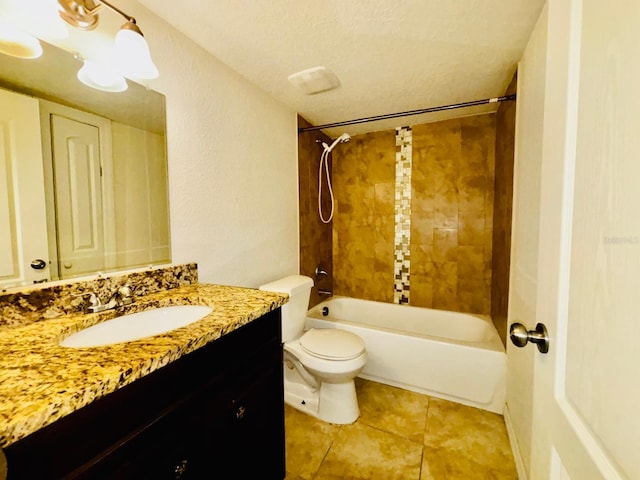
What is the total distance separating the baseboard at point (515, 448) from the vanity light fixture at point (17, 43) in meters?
2.51

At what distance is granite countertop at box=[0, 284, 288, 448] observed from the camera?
0.42m

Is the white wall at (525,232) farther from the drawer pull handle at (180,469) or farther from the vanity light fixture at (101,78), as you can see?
the vanity light fixture at (101,78)

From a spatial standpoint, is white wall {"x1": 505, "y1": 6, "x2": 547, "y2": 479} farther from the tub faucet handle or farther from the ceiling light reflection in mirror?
the ceiling light reflection in mirror

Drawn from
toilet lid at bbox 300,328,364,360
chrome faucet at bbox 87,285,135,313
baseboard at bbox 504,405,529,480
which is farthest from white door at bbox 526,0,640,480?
chrome faucet at bbox 87,285,135,313

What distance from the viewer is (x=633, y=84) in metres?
0.36

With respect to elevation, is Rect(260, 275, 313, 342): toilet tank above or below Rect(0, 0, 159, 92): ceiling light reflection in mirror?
below

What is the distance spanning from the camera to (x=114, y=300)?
978 mm

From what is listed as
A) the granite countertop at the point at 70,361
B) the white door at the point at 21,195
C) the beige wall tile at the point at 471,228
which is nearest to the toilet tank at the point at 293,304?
the granite countertop at the point at 70,361

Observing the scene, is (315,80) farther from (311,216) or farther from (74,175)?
(74,175)

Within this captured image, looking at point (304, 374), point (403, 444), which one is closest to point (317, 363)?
point (304, 374)

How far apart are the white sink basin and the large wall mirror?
249 millimetres

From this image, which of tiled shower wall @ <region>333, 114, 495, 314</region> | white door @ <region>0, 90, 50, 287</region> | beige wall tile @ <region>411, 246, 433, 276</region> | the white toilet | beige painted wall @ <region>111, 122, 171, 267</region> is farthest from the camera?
beige wall tile @ <region>411, 246, 433, 276</region>

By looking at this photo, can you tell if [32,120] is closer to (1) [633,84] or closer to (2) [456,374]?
(1) [633,84]

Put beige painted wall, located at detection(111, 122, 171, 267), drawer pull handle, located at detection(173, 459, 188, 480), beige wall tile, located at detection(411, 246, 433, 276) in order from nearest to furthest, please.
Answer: drawer pull handle, located at detection(173, 459, 188, 480)
beige painted wall, located at detection(111, 122, 171, 267)
beige wall tile, located at detection(411, 246, 433, 276)
